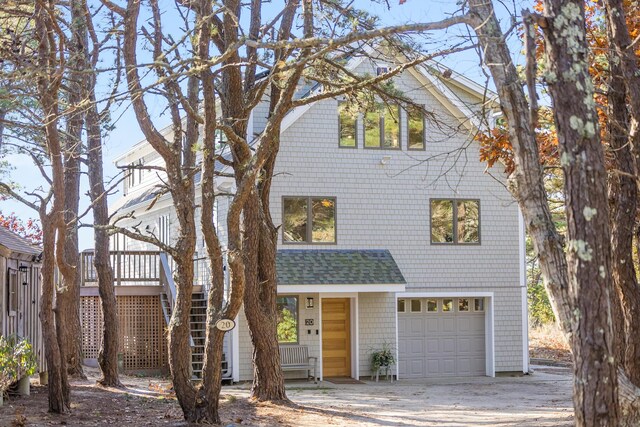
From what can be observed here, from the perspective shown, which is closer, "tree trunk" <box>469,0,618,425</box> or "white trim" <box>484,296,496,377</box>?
"tree trunk" <box>469,0,618,425</box>

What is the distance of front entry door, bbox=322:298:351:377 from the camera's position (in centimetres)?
2533

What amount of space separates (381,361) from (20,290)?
397 inches

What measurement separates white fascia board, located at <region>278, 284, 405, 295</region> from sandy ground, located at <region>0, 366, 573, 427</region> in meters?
2.41

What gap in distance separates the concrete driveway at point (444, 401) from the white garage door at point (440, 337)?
2.37 ft

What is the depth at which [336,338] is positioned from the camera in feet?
83.5

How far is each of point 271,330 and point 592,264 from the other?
11177mm

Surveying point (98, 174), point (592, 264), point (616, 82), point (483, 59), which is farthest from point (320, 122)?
point (592, 264)

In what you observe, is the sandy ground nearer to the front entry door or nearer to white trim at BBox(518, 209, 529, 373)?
the front entry door

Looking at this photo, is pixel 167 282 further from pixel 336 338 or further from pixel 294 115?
pixel 294 115

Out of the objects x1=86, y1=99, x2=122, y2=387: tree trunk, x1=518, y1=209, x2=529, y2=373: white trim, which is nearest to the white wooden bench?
x1=86, y1=99, x2=122, y2=387: tree trunk

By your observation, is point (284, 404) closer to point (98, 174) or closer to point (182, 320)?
point (182, 320)

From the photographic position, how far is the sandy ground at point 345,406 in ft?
48.0

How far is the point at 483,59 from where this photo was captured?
8320 mm

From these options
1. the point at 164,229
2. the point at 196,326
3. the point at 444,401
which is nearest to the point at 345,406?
the point at 444,401
